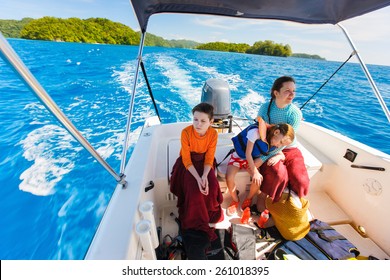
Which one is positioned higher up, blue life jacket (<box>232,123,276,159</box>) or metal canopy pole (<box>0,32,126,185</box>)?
metal canopy pole (<box>0,32,126,185</box>)

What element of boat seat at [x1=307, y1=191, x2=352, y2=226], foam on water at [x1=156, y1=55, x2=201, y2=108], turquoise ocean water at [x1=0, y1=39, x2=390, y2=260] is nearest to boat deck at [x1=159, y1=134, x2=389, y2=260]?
boat seat at [x1=307, y1=191, x2=352, y2=226]

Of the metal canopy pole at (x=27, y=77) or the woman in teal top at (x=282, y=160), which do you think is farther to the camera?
the woman in teal top at (x=282, y=160)

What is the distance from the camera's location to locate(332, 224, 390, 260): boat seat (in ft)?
4.41

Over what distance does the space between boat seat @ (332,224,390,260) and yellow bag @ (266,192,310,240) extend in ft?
1.29

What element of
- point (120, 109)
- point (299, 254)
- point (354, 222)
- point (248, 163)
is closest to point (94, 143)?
point (120, 109)

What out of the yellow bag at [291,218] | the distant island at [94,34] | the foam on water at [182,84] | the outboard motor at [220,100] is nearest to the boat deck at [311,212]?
the yellow bag at [291,218]

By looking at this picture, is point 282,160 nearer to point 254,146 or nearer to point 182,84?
point 254,146

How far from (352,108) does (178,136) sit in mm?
7618

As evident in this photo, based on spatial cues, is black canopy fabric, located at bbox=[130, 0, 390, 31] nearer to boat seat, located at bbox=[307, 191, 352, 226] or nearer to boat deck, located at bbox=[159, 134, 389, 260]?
boat deck, located at bbox=[159, 134, 389, 260]

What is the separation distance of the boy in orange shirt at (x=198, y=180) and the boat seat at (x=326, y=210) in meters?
0.92

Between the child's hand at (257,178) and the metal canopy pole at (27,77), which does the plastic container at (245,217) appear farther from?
the metal canopy pole at (27,77)

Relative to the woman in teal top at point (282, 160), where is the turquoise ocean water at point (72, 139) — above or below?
below

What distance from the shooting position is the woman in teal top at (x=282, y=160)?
4.51ft
